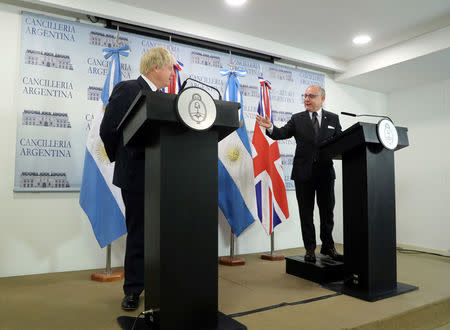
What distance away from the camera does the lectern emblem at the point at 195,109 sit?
1.35 meters

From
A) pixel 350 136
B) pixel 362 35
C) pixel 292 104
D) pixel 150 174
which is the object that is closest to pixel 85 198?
pixel 150 174

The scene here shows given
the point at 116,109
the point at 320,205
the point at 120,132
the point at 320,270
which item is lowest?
the point at 320,270

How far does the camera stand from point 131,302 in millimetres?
1865

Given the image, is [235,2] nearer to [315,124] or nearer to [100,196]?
[315,124]

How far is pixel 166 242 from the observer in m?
1.37

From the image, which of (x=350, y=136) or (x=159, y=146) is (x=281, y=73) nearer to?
(x=350, y=136)

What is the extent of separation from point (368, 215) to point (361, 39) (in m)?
2.43

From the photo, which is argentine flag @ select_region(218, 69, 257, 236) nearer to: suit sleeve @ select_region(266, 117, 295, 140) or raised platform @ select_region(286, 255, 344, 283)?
suit sleeve @ select_region(266, 117, 295, 140)

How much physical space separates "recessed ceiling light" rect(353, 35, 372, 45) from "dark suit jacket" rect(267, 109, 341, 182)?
56.8 inches

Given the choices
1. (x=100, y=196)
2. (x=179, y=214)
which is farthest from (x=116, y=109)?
(x=100, y=196)

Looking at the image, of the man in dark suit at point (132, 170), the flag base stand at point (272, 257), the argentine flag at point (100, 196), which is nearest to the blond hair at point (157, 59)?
the man in dark suit at point (132, 170)

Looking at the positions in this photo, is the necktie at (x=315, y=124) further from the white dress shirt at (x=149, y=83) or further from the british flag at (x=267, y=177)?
the white dress shirt at (x=149, y=83)

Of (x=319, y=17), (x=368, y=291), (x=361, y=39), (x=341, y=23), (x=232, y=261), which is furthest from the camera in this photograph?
(x=361, y=39)

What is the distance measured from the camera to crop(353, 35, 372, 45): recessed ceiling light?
3713mm
